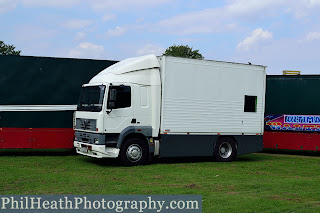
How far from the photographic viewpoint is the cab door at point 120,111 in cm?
1436

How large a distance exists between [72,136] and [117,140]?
3.18 metres

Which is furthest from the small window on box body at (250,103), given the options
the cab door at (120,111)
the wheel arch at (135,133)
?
the cab door at (120,111)

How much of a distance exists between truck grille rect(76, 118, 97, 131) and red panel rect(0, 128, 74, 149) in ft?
5.31

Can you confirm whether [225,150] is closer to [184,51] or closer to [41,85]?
[41,85]

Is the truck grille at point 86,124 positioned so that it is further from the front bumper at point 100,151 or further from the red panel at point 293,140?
the red panel at point 293,140

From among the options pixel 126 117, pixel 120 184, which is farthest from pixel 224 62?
pixel 120 184

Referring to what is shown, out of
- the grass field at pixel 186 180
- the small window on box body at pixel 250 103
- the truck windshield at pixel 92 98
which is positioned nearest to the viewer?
the grass field at pixel 186 180

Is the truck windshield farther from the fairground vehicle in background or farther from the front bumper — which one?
the fairground vehicle in background

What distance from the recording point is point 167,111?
50.1ft

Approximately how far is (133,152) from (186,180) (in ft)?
11.2

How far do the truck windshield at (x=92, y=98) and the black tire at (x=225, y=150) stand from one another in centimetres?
494

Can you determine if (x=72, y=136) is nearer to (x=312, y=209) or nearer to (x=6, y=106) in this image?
(x=6, y=106)

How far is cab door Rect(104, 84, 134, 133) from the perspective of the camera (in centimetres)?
1436

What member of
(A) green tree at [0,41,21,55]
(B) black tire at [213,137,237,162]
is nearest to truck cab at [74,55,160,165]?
(B) black tire at [213,137,237,162]
